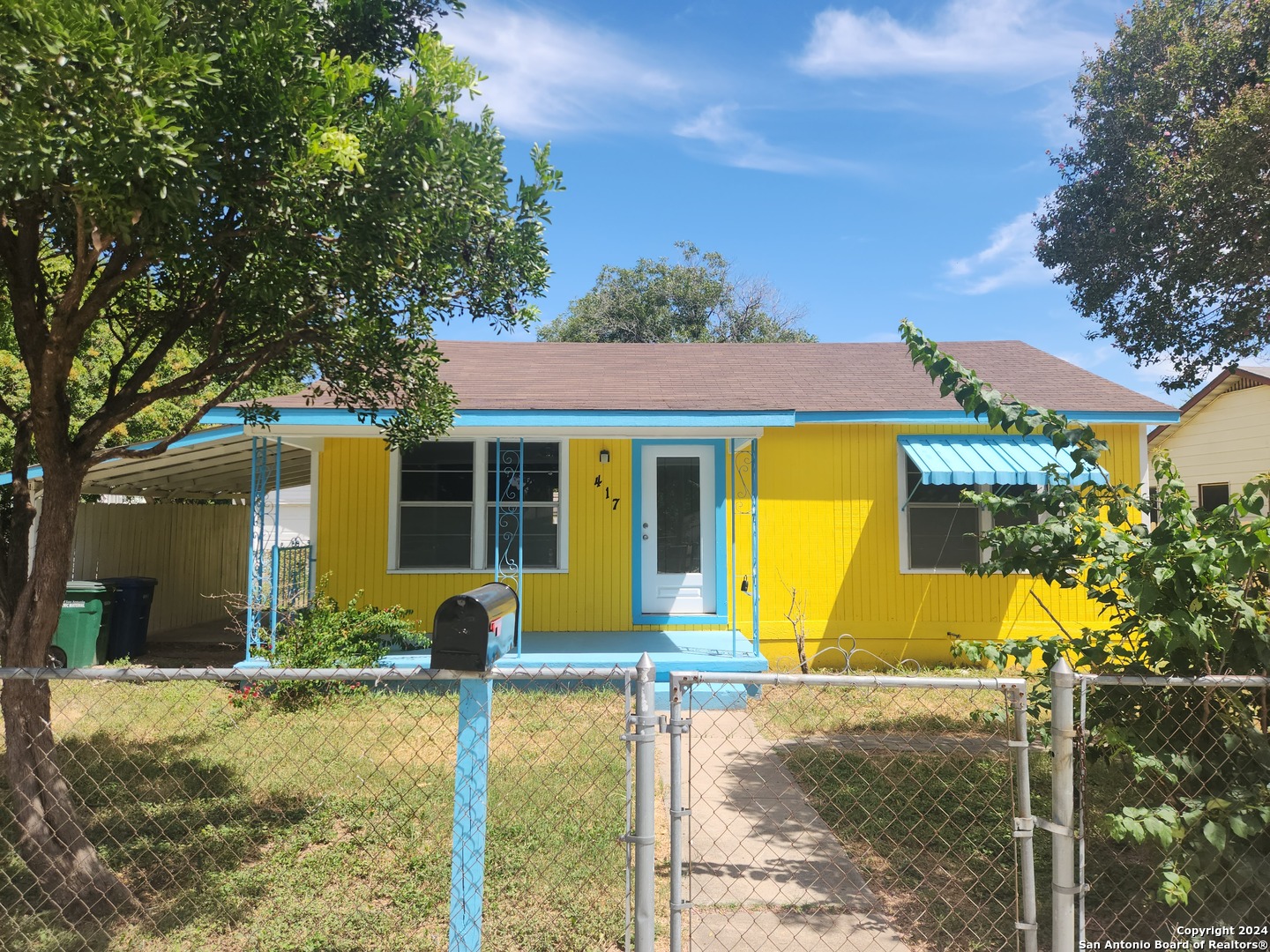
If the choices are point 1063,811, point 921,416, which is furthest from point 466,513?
point 1063,811

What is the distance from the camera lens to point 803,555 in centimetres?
946

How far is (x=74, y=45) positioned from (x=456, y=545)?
716cm

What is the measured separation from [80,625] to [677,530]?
6.99 m

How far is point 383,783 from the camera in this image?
5.16 meters

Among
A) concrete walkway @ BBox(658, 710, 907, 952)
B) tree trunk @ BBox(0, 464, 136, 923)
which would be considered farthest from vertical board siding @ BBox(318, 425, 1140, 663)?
tree trunk @ BBox(0, 464, 136, 923)

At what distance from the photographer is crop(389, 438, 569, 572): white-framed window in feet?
30.6

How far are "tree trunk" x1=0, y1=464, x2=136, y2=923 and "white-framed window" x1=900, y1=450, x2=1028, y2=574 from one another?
827cm

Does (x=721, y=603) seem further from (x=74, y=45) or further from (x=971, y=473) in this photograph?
(x=74, y=45)

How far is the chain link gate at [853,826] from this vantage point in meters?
2.75

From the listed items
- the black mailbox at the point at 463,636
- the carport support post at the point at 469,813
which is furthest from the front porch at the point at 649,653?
Answer: the black mailbox at the point at 463,636

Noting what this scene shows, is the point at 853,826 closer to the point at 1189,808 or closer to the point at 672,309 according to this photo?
the point at 1189,808

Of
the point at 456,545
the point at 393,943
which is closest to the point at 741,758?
the point at 393,943

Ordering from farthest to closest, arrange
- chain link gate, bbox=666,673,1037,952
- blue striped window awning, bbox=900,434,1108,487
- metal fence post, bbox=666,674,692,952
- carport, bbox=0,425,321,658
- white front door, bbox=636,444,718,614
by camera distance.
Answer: white front door, bbox=636,444,718,614, blue striped window awning, bbox=900,434,1108,487, carport, bbox=0,425,321,658, chain link gate, bbox=666,673,1037,952, metal fence post, bbox=666,674,692,952

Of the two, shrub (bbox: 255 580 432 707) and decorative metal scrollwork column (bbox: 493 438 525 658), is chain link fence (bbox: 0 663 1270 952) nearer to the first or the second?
shrub (bbox: 255 580 432 707)
